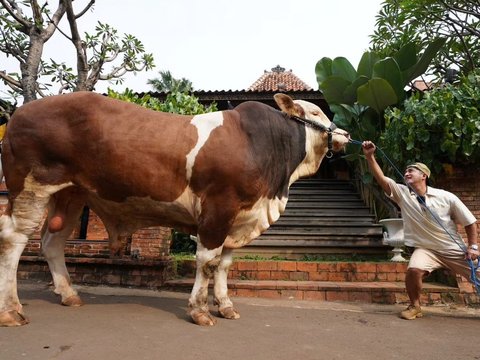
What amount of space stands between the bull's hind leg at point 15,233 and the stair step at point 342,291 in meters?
2.13

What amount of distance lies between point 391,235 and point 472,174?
1373 millimetres

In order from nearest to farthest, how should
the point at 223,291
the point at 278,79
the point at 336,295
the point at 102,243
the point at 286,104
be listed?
the point at 223,291 → the point at 286,104 → the point at 336,295 → the point at 102,243 → the point at 278,79

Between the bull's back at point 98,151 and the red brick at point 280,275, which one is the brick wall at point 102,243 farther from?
the bull's back at point 98,151

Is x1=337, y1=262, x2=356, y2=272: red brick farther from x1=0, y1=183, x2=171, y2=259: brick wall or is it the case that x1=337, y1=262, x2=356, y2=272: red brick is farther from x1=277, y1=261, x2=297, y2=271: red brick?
x1=0, y1=183, x2=171, y2=259: brick wall

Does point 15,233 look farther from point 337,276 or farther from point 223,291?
point 337,276

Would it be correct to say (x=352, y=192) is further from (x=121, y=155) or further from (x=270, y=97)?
(x=121, y=155)

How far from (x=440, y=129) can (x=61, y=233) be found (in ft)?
15.8

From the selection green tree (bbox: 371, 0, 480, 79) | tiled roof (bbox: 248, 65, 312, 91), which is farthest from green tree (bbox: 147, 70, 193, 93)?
green tree (bbox: 371, 0, 480, 79)

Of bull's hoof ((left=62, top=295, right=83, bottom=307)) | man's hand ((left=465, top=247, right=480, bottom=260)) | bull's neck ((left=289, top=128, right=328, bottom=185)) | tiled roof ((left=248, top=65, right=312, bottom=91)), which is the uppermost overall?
tiled roof ((left=248, top=65, right=312, bottom=91))

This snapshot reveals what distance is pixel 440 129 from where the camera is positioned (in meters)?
5.18

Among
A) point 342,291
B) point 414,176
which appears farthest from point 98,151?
point 342,291

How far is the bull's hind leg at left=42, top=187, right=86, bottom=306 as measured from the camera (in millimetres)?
3768

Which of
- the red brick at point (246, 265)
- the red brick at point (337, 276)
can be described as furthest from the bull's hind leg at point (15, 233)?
the red brick at point (337, 276)

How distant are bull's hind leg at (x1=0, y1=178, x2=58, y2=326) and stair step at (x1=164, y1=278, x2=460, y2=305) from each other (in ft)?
6.98
